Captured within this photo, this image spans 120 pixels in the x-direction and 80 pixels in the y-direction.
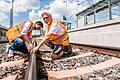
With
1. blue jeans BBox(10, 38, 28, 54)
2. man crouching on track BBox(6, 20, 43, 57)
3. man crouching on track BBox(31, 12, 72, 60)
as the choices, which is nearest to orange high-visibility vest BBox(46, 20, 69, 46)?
man crouching on track BBox(31, 12, 72, 60)

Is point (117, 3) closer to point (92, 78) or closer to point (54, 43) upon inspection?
point (54, 43)

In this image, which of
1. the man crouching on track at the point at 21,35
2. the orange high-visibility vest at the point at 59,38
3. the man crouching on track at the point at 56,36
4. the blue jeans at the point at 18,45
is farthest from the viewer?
the blue jeans at the point at 18,45

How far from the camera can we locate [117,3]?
1266 centimetres

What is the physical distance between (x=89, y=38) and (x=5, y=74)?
760 cm

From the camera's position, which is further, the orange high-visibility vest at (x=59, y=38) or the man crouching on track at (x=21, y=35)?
the man crouching on track at (x=21, y=35)

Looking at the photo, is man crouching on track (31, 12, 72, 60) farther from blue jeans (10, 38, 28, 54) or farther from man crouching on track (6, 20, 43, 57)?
blue jeans (10, 38, 28, 54)

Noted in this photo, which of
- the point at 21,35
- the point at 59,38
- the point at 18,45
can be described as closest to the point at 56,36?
the point at 59,38

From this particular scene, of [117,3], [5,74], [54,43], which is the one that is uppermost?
[117,3]

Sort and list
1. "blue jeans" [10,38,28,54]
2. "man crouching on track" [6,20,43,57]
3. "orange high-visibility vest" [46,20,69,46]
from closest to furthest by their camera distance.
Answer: "orange high-visibility vest" [46,20,69,46] → "man crouching on track" [6,20,43,57] → "blue jeans" [10,38,28,54]

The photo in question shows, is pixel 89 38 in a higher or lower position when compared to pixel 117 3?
lower

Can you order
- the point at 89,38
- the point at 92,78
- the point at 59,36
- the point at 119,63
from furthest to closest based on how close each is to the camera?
the point at 89,38, the point at 59,36, the point at 119,63, the point at 92,78

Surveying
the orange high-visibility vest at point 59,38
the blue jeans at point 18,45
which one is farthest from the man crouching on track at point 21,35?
the orange high-visibility vest at point 59,38

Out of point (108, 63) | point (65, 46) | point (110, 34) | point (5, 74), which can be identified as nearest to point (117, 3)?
point (110, 34)

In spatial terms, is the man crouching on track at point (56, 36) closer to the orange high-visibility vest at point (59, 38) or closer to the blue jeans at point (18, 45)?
the orange high-visibility vest at point (59, 38)
